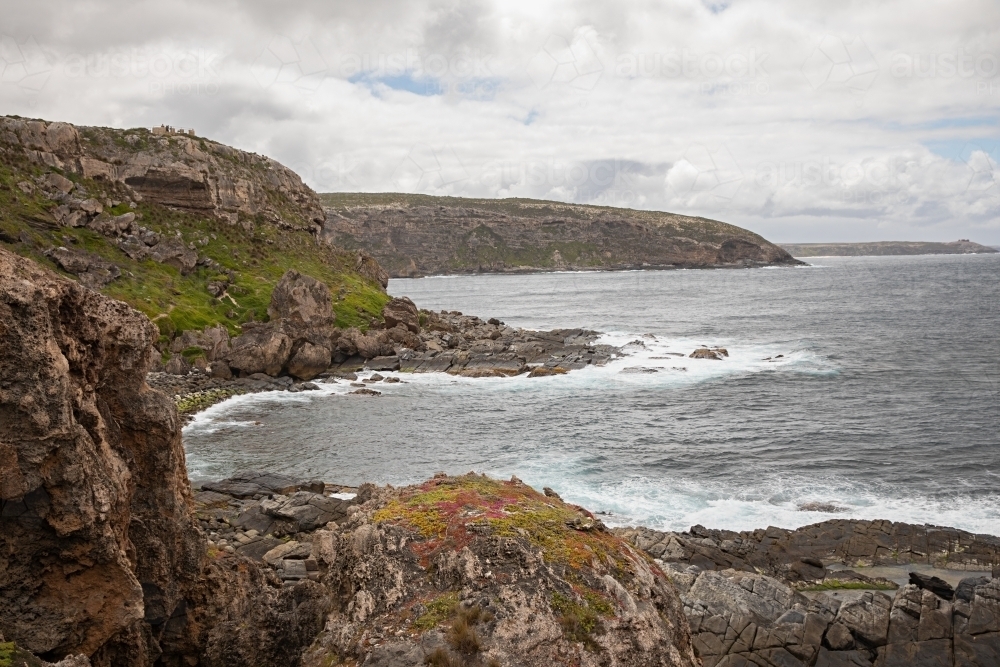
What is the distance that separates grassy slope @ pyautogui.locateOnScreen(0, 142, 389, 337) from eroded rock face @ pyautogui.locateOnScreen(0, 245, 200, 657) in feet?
139

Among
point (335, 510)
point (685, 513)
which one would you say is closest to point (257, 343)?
point (335, 510)

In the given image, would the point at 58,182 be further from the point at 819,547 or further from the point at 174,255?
the point at 819,547

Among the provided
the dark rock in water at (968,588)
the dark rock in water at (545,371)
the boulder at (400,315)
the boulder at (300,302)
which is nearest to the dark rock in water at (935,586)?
the dark rock in water at (968,588)

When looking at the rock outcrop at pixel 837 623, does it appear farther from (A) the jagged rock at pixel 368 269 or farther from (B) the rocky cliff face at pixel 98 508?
(A) the jagged rock at pixel 368 269

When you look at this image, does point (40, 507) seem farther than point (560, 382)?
No

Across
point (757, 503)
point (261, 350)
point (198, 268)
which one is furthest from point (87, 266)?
point (757, 503)

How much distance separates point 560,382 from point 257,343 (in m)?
23.9

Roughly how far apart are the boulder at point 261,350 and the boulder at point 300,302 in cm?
246

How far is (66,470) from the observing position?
8.18 m

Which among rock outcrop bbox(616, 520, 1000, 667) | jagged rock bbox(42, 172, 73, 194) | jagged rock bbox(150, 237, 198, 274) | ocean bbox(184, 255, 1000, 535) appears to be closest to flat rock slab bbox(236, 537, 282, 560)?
ocean bbox(184, 255, 1000, 535)

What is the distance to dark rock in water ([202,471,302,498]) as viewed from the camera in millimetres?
28062

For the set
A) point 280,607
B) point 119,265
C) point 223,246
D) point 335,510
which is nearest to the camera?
point 280,607

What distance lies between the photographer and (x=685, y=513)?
28688 mm

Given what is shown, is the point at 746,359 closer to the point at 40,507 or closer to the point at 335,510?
the point at 335,510
